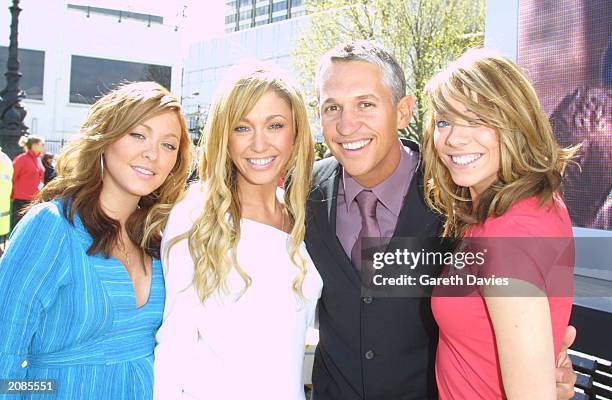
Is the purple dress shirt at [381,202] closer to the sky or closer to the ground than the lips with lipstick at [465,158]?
closer to the ground

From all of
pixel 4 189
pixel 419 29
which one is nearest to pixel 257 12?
pixel 419 29

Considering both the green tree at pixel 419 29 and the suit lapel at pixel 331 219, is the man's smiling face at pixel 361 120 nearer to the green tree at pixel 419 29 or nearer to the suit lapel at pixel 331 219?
the suit lapel at pixel 331 219

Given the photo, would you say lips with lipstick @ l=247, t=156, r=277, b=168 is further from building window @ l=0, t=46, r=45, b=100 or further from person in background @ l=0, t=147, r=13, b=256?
building window @ l=0, t=46, r=45, b=100

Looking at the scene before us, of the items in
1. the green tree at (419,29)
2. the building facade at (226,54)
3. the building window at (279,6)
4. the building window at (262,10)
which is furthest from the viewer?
the building window at (262,10)

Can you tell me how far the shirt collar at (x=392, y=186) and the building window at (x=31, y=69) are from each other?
3299cm

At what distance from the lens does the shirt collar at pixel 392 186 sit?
2.44 m

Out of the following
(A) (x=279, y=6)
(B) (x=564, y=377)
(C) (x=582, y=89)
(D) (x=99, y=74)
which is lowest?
(B) (x=564, y=377)

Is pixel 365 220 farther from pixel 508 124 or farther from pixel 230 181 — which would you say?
pixel 508 124

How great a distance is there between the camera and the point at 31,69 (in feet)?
105

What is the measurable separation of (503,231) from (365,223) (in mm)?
824

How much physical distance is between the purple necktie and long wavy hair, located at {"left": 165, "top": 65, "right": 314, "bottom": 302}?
22cm

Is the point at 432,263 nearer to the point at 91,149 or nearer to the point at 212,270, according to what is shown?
the point at 212,270

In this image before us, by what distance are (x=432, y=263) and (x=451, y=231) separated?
191 mm

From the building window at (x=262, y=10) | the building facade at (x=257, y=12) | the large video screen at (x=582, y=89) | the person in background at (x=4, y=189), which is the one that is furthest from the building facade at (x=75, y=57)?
the building window at (x=262, y=10)
